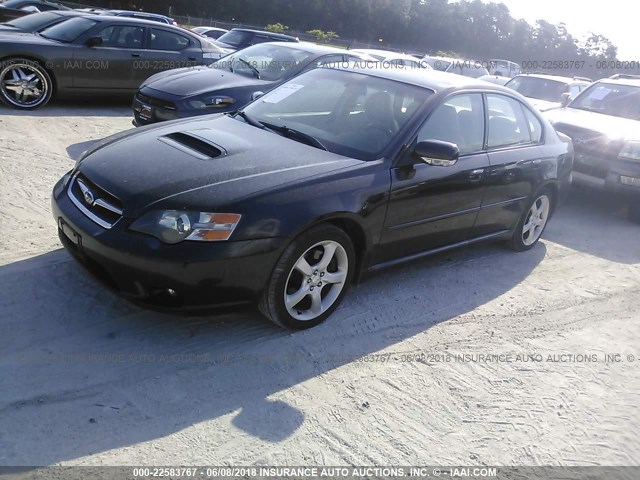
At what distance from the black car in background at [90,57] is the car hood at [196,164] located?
5398 mm

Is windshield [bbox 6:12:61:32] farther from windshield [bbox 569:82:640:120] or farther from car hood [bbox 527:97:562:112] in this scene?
windshield [bbox 569:82:640:120]

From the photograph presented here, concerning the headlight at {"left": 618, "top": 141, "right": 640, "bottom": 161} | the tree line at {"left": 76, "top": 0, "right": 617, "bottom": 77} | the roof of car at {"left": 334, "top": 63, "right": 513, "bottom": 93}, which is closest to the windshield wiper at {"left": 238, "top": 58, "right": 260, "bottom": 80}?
the roof of car at {"left": 334, "top": 63, "right": 513, "bottom": 93}

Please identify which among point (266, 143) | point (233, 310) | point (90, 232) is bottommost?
point (233, 310)

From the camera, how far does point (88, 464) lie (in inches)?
107

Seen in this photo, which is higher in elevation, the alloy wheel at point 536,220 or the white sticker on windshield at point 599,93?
the white sticker on windshield at point 599,93

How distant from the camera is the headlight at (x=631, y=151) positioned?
768 cm

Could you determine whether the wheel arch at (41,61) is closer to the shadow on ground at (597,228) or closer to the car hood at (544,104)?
the shadow on ground at (597,228)

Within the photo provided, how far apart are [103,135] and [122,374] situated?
5827 millimetres

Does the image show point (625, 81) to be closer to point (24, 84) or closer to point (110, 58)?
point (110, 58)

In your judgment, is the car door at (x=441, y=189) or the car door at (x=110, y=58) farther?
the car door at (x=110, y=58)

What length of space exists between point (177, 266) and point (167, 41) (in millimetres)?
8360

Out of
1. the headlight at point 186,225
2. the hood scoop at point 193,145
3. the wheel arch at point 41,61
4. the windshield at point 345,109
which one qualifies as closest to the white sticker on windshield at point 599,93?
the windshield at point 345,109

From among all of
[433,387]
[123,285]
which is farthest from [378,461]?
[123,285]

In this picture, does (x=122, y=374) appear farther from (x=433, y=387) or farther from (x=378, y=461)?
(x=433, y=387)
